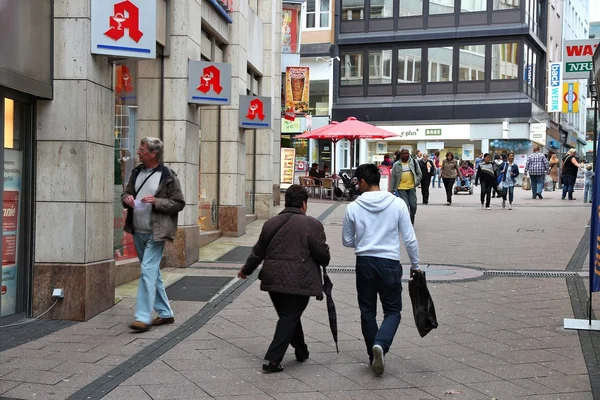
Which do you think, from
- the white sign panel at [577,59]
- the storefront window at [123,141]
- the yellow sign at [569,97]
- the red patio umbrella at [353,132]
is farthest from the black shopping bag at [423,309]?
the yellow sign at [569,97]

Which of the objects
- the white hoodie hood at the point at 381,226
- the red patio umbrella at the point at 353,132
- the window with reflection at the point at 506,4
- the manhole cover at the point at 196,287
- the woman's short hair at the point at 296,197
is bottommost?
the manhole cover at the point at 196,287

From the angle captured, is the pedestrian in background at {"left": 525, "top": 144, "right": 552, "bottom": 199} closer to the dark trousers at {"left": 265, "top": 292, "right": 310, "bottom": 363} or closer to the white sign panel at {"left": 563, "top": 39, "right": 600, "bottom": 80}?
the white sign panel at {"left": 563, "top": 39, "right": 600, "bottom": 80}

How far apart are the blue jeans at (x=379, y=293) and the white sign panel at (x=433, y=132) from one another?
38267mm

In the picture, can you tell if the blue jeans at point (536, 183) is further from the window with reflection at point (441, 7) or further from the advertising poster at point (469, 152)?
the window with reflection at point (441, 7)

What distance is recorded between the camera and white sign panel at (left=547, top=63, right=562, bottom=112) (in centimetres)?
4575

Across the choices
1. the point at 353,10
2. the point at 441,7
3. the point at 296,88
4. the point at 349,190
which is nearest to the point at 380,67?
the point at 353,10

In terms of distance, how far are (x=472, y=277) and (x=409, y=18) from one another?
36752mm

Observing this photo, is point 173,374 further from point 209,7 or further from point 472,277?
point 209,7

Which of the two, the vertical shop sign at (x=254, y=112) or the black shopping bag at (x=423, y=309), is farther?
the vertical shop sign at (x=254, y=112)

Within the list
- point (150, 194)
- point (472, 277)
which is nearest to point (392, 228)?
point (150, 194)

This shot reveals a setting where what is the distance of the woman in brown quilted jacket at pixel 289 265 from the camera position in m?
5.90

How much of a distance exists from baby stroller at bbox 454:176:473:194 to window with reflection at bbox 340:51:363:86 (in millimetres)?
16284

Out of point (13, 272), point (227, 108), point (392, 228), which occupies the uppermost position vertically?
point (227, 108)

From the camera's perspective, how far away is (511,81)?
43000 mm
